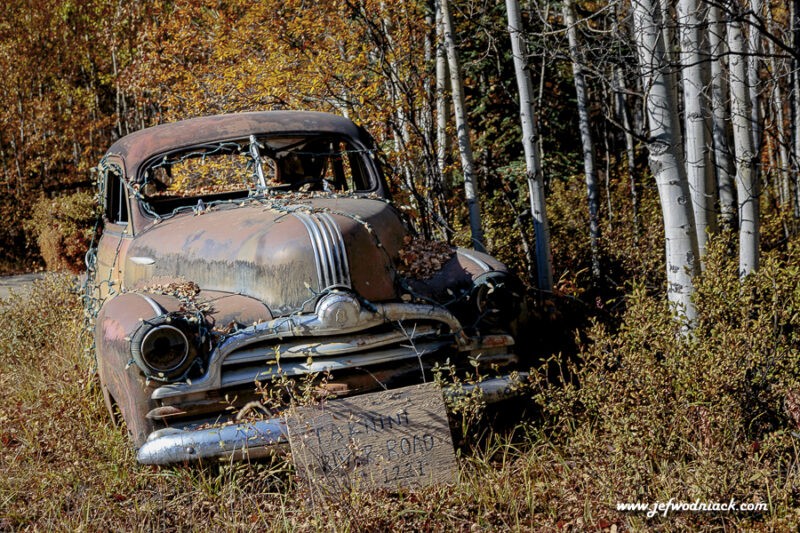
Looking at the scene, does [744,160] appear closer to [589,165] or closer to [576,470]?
[589,165]

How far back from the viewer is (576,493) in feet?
11.4

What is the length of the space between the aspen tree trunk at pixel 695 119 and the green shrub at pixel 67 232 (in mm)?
9907

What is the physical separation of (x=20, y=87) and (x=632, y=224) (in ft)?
47.0

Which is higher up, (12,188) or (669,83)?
(12,188)

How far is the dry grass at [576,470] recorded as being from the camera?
322cm

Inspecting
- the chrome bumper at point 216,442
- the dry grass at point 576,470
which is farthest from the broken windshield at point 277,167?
the chrome bumper at point 216,442

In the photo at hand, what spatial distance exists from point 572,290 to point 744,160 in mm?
1583

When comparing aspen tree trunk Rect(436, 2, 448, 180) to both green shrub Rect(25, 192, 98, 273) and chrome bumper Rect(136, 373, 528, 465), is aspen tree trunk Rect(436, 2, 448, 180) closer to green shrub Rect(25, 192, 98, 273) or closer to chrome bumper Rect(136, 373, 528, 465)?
chrome bumper Rect(136, 373, 528, 465)

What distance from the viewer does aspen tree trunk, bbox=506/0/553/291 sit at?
5867mm

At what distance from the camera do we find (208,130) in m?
5.11

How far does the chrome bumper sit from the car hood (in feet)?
2.09

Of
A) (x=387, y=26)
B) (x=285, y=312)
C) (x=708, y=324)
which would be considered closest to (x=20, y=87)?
(x=387, y=26)

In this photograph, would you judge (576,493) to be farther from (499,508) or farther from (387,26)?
(387,26)

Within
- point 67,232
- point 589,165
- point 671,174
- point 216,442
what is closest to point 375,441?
point 216,442
